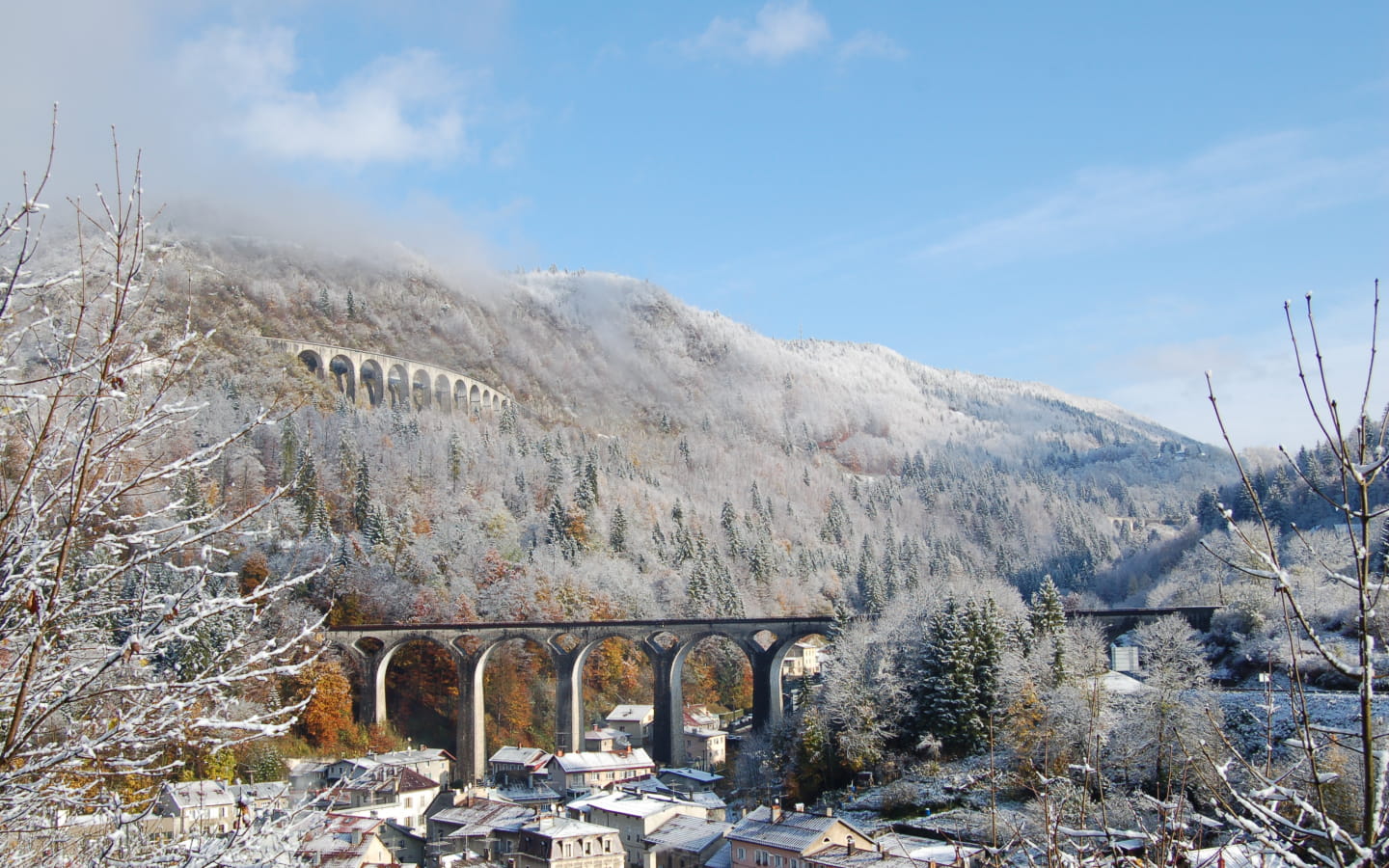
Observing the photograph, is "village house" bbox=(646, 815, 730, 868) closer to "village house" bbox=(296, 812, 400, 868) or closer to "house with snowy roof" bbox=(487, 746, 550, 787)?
"village house" bbox=(296, 812, 400, 868)

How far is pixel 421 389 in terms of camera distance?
116m

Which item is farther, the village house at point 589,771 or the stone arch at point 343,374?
the stone arch at point 343,374

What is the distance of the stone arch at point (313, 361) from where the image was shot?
103m

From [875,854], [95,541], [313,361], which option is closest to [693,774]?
[875,854]

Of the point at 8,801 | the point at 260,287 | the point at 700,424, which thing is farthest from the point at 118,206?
the point at 700,424

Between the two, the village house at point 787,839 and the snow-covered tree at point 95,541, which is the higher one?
the snow-covered tree at point 95,541

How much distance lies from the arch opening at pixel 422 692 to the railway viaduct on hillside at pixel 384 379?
46.5 m

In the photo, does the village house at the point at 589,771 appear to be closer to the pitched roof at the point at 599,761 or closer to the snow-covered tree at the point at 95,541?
the pitched roof at the point at 599,761

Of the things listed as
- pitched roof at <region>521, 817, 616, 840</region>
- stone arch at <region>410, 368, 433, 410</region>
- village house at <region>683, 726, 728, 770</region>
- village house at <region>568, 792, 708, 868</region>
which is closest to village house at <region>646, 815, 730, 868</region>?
village house at <region>568, 792, 708, 868</region>

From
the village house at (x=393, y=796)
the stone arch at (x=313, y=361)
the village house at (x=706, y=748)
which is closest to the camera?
the village house at (x=393, y=796)

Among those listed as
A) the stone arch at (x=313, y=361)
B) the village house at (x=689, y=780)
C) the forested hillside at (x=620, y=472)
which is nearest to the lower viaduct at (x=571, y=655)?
the village house at (x=689, y=780)

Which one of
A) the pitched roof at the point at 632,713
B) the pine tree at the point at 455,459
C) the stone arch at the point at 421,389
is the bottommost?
the pitched roof at the point at 632,713

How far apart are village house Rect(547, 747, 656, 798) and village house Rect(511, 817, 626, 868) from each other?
30.9ft

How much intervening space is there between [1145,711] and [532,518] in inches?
1885
